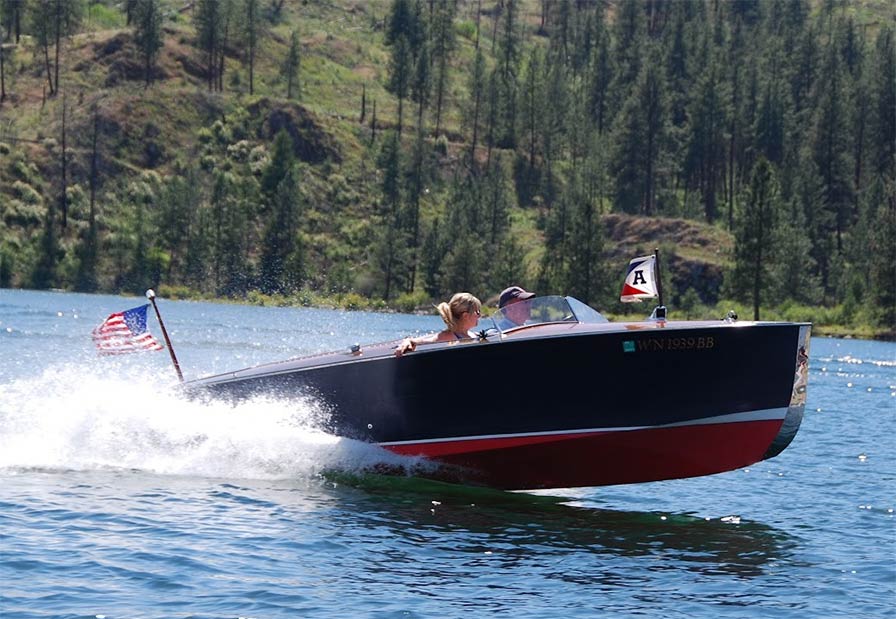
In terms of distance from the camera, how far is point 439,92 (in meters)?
121

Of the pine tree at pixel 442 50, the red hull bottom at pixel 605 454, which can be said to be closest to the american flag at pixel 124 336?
the red hull bottom at pixel 605 454

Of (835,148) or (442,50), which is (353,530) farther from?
(442,50)

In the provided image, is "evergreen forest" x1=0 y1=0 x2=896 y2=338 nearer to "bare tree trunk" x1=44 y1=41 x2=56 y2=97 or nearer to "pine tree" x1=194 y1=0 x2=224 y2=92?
"pine tree" x1=194 y1=0 x2=224 y2=92

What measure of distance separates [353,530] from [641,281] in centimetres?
435

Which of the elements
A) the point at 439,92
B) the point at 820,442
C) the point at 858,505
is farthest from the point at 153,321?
the point at 439,92

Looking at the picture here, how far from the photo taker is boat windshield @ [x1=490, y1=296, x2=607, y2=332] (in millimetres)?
15047

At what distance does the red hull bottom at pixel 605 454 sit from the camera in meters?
14.4

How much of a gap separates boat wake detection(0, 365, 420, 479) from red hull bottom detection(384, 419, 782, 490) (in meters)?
0.72

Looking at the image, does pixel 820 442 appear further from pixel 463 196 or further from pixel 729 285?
pixel 463 196

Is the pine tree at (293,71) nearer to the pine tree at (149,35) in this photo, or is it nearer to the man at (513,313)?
the pine tree at (149,35)

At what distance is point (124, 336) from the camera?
16.2 m

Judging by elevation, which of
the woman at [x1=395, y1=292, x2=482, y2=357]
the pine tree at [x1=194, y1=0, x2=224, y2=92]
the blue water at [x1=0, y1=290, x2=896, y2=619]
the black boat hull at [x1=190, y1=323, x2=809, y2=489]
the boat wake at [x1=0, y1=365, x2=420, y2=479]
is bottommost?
the blue water at [x1=0, y1=290, x2=896, y2=619]

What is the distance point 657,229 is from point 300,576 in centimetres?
8605

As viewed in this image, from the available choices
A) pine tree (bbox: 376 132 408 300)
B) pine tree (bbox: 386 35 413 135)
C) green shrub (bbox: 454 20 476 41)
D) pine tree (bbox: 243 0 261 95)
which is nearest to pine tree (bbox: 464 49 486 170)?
pine tree (bbox: 386 35 413 135)
